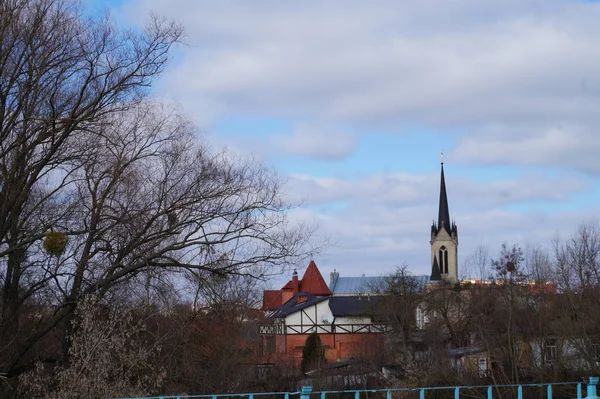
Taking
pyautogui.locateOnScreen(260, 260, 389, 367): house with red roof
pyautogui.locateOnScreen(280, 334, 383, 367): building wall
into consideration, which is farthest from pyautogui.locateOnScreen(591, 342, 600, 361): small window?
pyautogui.locateOnScreen(280, 334, 383, 367): building wall

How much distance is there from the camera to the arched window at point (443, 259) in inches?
5418

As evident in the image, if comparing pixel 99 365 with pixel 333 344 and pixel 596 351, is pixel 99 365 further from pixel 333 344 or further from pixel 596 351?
pixel 333 344

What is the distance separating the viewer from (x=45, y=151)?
19.2 meters

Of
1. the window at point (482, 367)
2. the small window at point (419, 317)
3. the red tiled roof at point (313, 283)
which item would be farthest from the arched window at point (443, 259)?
the window at point (482, 367)

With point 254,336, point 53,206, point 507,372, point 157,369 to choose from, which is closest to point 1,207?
point 53,206

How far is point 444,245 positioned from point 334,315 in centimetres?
5130

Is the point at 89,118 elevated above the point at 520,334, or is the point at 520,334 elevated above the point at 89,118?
the point at 89,118

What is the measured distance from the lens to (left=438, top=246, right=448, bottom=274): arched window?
5418 inches

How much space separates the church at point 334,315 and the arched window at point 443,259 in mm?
172

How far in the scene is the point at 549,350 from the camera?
34.4 m

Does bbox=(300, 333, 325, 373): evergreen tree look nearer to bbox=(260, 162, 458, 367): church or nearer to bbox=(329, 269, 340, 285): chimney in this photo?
bbox=(260, 162, 458, 367): church

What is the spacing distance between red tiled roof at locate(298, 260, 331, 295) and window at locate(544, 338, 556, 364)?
83292 millimetres

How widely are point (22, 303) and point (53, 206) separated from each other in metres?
2.63

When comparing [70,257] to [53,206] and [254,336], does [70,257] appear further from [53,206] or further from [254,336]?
[254,336]
